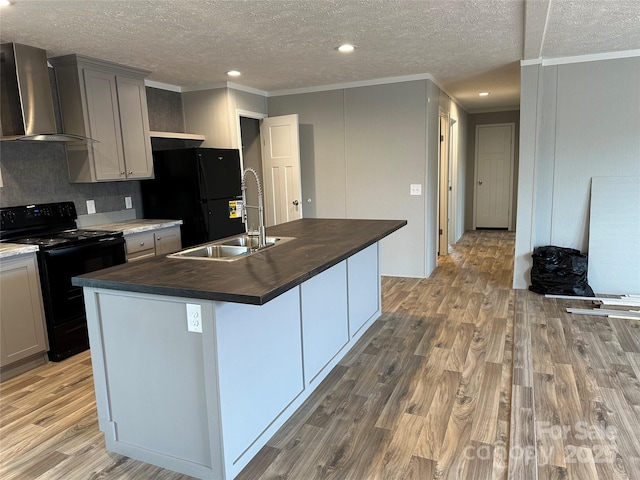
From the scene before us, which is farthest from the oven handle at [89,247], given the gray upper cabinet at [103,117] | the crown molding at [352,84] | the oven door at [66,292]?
the crown molding at [352,84]

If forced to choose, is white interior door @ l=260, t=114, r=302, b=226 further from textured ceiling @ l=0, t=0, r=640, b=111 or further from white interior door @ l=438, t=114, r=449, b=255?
white interior door @ l=438, t=114, r=449, b=255

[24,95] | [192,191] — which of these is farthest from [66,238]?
A: [192,191]

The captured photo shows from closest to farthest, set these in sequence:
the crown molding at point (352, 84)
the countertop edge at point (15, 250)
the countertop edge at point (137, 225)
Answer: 1. the countertop edge at point (15, 250)
2. the countertop edge at point (137, 225)
3. the crown molding at point (352, 84)

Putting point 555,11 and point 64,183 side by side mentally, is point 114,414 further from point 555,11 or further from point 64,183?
point 555,11

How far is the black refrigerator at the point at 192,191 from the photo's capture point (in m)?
4.49

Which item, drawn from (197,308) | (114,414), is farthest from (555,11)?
(114,414)

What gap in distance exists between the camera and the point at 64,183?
155 inches

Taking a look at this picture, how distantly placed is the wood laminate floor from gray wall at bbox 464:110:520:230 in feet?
18.0

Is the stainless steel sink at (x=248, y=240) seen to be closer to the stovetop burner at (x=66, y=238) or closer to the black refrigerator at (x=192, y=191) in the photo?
the stovetop burner at (x=66, y=238)

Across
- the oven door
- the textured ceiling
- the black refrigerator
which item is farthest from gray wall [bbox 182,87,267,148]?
the oven door

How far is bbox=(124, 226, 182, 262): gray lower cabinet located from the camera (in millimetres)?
3982

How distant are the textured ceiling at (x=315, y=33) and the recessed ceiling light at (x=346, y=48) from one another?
0.22 feet

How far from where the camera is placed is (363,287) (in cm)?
362

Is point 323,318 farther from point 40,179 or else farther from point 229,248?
point 40,179
